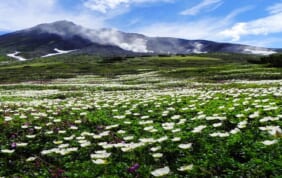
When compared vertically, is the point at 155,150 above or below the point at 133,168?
above

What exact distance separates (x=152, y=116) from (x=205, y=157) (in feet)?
21.1

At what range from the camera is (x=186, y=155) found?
9.02 m

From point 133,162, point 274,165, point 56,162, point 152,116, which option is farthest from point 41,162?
point 152,116

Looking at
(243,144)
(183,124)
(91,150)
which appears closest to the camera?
(243,144)

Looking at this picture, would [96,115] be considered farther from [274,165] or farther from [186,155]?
[274,165]

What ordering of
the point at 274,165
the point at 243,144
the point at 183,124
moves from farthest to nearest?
the point at 183,124, the point at 243,144, the point at 274,165

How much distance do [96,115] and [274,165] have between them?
9.22m

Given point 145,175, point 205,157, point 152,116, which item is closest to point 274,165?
point 205,157

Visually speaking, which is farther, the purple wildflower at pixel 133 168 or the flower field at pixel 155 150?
the purple wildflower at pixel 133 168

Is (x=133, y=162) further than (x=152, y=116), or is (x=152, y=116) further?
(x=152, y=116)

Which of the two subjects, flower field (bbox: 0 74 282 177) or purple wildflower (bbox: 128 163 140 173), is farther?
purple wildflower (bbox: 128 163 140 173)

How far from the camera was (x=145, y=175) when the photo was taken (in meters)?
7.86

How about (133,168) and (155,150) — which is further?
(155,150)

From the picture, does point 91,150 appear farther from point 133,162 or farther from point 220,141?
point 220,141
